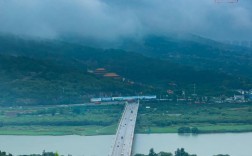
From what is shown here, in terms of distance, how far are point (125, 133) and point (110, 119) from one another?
3.23m

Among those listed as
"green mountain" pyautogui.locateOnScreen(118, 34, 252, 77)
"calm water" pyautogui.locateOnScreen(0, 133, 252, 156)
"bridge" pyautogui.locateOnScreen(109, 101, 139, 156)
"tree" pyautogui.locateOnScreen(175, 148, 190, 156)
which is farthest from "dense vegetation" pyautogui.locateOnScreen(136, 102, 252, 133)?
"green mountain" pyautogui.locateOnScreen(118, 34, 252, 77)

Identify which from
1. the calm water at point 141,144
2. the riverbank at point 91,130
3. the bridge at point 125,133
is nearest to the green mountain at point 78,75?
the bridge at point 125,133

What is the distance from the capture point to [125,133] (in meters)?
19.3

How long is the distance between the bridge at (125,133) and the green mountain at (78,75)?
339 cm

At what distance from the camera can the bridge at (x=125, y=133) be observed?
54.0ft

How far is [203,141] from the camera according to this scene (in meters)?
19.4

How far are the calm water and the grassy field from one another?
26.1 inches

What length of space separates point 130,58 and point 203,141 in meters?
17.9

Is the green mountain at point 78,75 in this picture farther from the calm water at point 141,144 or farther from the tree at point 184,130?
the tree at point 184,130

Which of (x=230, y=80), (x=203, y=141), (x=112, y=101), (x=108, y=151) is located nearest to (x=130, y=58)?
(x=230, y=80)

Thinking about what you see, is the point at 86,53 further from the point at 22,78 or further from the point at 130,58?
the point at 22,78

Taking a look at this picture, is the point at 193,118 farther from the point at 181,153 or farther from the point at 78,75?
the point at 78,75

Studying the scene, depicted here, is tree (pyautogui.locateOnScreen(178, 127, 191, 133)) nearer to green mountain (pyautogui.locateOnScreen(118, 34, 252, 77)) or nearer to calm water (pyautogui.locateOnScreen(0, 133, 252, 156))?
calm water (pyautogui.locateOnScreen(0, 133, 252, 156))

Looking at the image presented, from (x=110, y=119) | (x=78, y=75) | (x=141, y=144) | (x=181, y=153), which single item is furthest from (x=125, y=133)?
(x=78, y=75)
